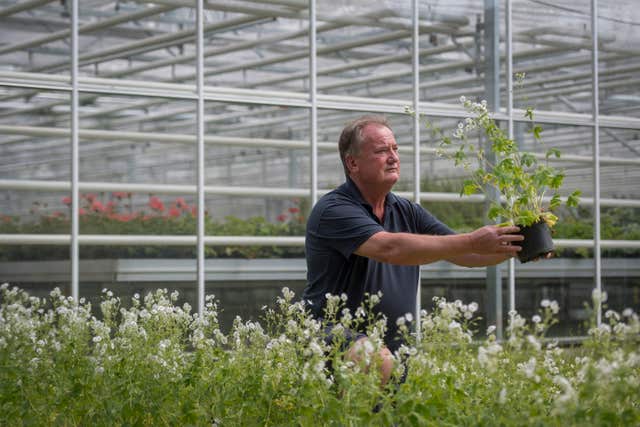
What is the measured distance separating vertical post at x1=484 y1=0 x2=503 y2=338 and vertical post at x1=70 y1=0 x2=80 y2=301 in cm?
279

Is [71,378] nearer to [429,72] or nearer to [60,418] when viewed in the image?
[60,418]

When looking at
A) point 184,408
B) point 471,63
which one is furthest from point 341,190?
point 471,63

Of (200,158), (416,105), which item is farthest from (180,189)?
(416,105)

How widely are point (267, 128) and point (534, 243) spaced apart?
318 cm

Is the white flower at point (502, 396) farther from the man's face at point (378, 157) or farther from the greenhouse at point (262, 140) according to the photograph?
the greenhouse at point (262, 140)

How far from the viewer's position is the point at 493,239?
3.35m

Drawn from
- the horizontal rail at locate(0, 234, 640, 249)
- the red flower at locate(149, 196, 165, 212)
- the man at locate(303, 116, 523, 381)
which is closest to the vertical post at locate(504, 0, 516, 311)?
the horizontal rail at locate(0, 234, 640, 249)

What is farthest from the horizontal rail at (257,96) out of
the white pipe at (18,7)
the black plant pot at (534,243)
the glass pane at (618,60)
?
the black plant pot at (534,243)

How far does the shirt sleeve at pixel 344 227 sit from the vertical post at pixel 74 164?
232 centimetres

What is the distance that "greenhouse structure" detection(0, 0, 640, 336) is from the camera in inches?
228

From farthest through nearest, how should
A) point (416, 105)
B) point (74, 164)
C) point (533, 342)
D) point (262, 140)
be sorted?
1. point (416, 105)
2. point (262, 140)
3. point (74, 164)
4. point (533, 342)

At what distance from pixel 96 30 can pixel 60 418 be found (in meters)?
3.26

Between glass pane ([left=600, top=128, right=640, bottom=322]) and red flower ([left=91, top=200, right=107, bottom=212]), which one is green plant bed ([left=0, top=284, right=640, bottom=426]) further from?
glass pane ([left=600, top=128, right=640, bottom=322])

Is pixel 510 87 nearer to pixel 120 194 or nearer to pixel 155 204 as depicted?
pixel 155 204
